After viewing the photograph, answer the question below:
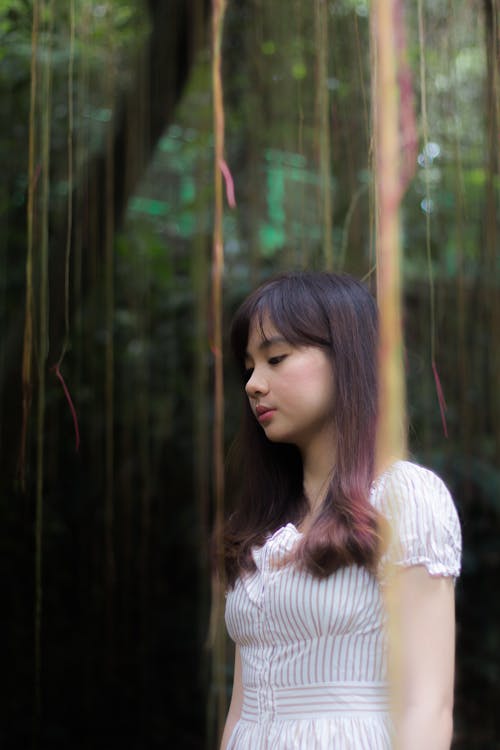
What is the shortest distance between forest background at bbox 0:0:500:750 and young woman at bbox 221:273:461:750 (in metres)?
0.98

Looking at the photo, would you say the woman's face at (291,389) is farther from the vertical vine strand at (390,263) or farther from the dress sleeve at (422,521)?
the vertical vine strand at (390,263)

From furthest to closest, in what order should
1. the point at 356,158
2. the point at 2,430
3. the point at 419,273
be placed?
the point at 419,273, the point at 356,158, the point at 2,430

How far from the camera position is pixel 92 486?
2691 millimetres

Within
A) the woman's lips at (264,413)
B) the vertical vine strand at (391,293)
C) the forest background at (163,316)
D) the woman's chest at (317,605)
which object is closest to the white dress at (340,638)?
the woman's chest at (317,605)

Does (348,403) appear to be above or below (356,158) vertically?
below

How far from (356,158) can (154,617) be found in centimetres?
133

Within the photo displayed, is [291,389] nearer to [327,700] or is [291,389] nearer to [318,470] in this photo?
[318,470]

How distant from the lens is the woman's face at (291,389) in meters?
0.96

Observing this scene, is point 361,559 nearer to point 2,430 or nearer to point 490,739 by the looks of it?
point 2,430

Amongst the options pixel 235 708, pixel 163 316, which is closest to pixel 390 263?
pixel 235 708

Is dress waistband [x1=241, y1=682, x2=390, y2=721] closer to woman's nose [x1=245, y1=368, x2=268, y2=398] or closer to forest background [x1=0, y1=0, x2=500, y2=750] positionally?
woman's nose [x1=245, y1=368, x2=268, y2=398]

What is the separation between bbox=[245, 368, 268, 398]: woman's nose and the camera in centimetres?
97

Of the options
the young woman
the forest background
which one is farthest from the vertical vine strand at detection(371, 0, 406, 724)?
the forest background

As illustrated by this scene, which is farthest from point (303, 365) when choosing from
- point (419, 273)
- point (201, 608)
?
point (201, 608)
